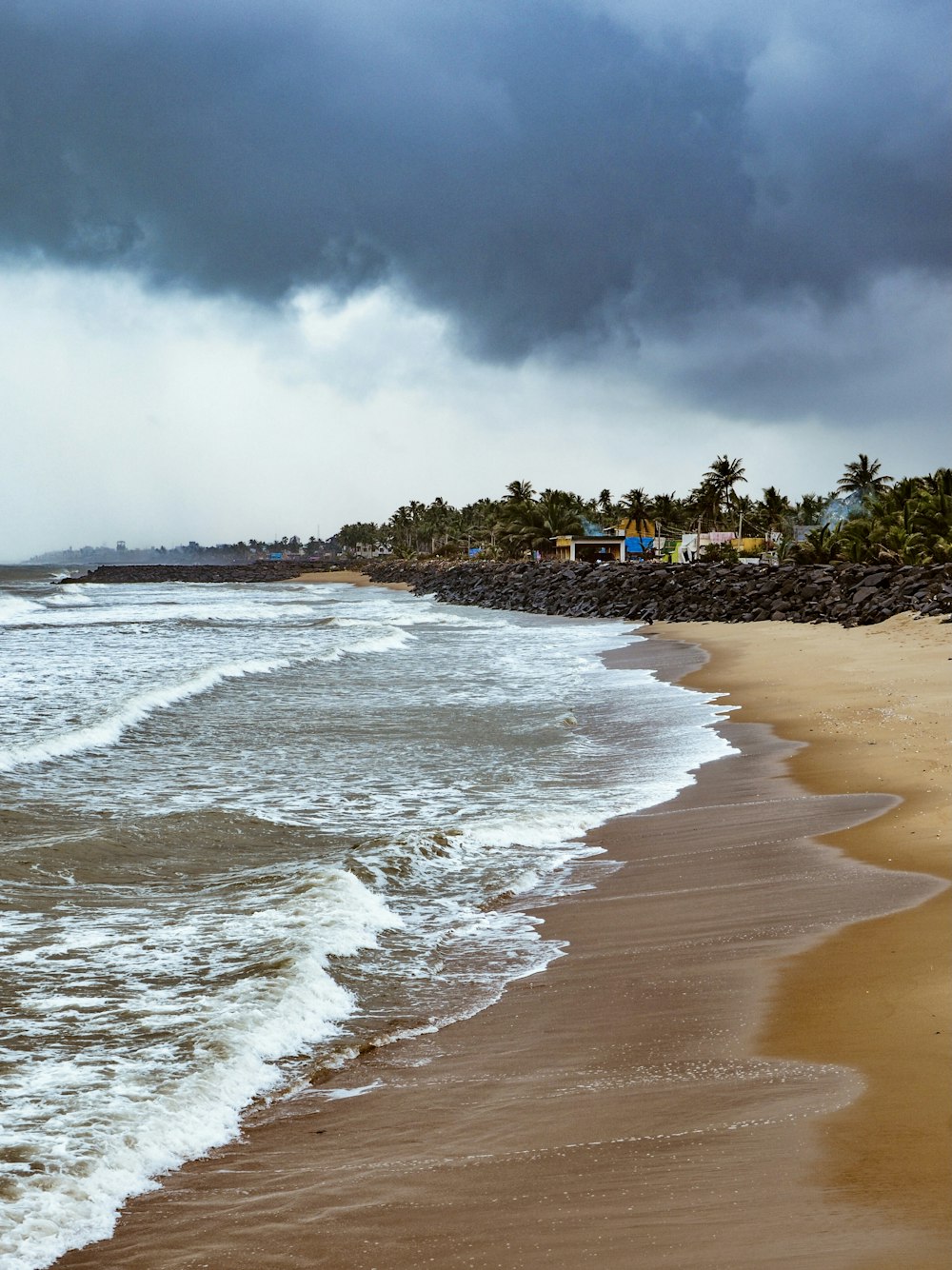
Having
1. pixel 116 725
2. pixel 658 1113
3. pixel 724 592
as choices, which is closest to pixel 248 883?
pixel 658 1113

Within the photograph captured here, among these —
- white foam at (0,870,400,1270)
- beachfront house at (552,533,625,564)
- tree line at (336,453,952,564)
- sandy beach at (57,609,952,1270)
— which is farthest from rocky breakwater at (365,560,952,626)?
white foam at (0,870,400,1270)

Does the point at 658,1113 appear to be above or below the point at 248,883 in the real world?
above

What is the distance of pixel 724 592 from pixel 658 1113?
4665 centimetres

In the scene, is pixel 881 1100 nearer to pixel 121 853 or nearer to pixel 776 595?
pixel 121 853

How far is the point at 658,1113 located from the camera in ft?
14.1

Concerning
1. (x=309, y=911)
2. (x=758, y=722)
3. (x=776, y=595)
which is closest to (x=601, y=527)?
(x=776, y=595)

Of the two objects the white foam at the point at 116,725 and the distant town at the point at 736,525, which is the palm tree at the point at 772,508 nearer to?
the distant town at the point at 736,525

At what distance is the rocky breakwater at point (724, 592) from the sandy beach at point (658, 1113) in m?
26.8

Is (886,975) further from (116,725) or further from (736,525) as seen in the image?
(736,525)

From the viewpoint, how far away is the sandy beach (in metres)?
3.44

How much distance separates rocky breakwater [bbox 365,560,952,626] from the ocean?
18.7m

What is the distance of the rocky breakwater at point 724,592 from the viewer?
3653cm

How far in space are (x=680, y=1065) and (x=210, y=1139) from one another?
2.03m

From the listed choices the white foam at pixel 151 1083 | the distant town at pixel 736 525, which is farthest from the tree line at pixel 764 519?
the white foam at pixel 151 1083
